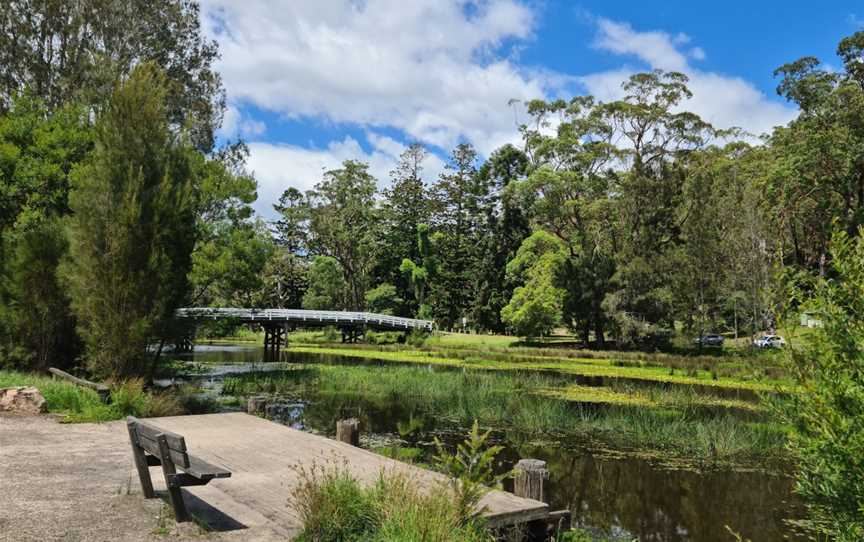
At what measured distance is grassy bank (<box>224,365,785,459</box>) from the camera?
45.0 ft

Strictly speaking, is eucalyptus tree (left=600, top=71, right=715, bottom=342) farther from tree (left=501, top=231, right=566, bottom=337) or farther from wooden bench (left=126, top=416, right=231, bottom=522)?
wooden bench (left=126, top=416, right=231, bottom=522)

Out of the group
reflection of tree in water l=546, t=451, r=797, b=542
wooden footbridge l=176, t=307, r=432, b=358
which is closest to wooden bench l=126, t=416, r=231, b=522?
reflection of tree in water l=546, t=451, r=797, b=542

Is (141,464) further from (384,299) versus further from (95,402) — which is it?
(384,299)

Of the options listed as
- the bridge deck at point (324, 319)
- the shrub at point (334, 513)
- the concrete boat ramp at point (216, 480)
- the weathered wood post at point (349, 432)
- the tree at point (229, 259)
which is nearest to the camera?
the shrub at point (334, 513)

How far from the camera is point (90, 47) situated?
85.7 feet

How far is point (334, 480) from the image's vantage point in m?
6.08

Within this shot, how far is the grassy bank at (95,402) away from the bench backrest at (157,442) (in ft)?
19.0

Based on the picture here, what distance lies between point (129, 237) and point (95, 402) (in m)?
3.66

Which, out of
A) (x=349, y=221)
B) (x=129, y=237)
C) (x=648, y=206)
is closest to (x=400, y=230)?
(x=349, y=221)

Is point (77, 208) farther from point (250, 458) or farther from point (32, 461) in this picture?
point (250, 458)

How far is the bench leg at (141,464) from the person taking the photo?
6.57m

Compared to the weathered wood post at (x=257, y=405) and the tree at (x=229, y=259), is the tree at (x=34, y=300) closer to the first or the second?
the tree at (x=229, y=259)

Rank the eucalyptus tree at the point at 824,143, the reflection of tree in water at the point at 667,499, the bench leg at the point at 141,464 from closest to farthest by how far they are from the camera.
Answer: the bench leg at the point at 141,464, the reflection of tree in water at the point at 667,499, the eucalyptus tree at the point at 824,143

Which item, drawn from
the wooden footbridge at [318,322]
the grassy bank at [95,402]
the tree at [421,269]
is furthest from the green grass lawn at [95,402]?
the tree at [421,269]
